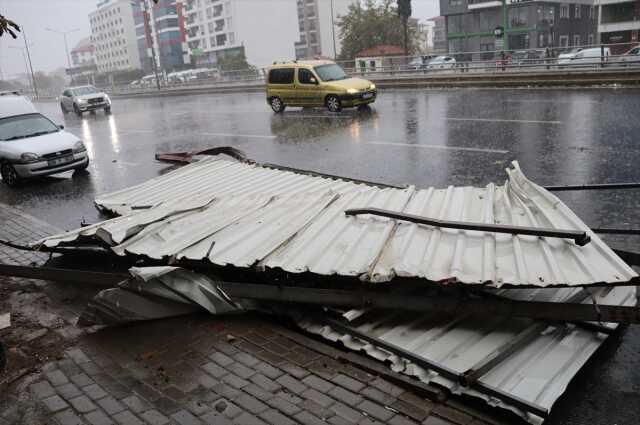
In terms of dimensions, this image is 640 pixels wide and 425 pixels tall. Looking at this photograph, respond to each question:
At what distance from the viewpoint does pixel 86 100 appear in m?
32.6

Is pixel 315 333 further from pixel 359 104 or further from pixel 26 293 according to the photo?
pixel 359 104

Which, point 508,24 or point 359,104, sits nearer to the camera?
point 359,104

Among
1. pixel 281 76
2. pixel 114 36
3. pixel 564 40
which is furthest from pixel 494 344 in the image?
pixel 114 36

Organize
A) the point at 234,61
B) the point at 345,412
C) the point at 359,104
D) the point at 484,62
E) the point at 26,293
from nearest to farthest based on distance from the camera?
the point at 345,412, the point at 26,293, the point at 359,104, the point at 484,62, the point at 234,61

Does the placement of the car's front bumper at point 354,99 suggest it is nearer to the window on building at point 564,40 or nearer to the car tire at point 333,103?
the car tire at point 333,103

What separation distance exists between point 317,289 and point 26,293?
11.8 ft

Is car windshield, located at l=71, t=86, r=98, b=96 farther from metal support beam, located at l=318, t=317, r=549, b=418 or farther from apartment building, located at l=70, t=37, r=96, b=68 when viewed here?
apartment building, located at l=70, t=37, r=96, b=68

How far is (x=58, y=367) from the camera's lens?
14.4ft

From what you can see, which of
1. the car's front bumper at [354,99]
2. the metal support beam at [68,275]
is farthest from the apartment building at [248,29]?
the metal support beam at [68,275]

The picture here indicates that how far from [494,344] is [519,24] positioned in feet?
198

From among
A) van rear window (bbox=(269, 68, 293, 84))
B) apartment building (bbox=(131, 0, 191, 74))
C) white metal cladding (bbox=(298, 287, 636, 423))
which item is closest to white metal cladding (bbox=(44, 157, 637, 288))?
white metal cladding (bbox=(298, 287, 636, 423))

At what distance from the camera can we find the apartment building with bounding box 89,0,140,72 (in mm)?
131875

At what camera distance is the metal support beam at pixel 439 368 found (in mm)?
3307

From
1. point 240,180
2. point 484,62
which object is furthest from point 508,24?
point 240,180
